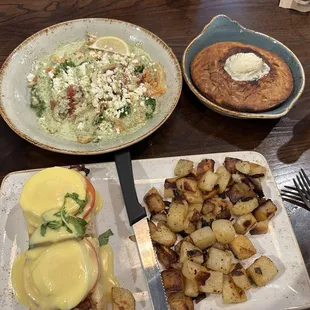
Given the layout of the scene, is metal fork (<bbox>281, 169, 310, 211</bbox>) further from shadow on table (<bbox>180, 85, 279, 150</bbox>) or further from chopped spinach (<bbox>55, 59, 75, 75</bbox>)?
chopped spinach (<bbox>55, 59, 75, 75</bbox>)

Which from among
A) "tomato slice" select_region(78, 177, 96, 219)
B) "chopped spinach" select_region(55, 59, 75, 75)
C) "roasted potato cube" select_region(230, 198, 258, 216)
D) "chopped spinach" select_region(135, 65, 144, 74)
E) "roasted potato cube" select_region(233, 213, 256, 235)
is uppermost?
"chopped spinach" select_region(55, 59, 75, 75)

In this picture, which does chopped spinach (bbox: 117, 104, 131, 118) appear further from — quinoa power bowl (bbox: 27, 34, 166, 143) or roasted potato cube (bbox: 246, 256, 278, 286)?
roasted potato cube (bbox: 246, 256, 278, 286)

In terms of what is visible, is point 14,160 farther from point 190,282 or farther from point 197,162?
point 190,282

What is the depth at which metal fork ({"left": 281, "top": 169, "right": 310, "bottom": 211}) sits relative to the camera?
5.21 feet

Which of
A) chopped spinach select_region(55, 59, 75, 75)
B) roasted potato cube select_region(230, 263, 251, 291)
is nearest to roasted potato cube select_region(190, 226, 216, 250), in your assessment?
roasted potato cube select_region(230, 263, 251, 291)

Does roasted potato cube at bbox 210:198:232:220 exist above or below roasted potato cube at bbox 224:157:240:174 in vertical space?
below

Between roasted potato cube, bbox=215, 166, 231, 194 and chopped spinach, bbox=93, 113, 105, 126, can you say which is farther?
chopped spinach, bbox=93, 113, 105, 126

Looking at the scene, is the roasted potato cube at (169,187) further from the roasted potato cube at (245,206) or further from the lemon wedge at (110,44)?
the lemon wedge at (110,44)

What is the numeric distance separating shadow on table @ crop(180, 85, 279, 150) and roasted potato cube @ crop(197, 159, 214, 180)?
231 mm

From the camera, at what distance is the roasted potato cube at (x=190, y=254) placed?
134 cm

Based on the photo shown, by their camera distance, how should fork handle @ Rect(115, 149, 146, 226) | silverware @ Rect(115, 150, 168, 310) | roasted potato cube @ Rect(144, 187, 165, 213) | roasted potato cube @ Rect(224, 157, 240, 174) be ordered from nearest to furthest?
silverware @ Rect(115, 150, 168, 310), fork handle @ Rect(115, 149, 146, 226), roasted potato cube @ Rect(144, 187, 165, 213), roasted potato cube @ Rect(224, 157, 240, 174)

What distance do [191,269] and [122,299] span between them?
0.24m

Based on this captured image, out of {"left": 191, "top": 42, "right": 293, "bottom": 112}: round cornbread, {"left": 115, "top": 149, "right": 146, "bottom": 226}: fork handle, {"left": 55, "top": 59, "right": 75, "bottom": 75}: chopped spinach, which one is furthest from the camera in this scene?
{"left": 55, "top": 59, "right": 75, "bottom": 75}: chopped spinach

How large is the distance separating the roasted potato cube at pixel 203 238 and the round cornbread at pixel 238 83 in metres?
0.64
